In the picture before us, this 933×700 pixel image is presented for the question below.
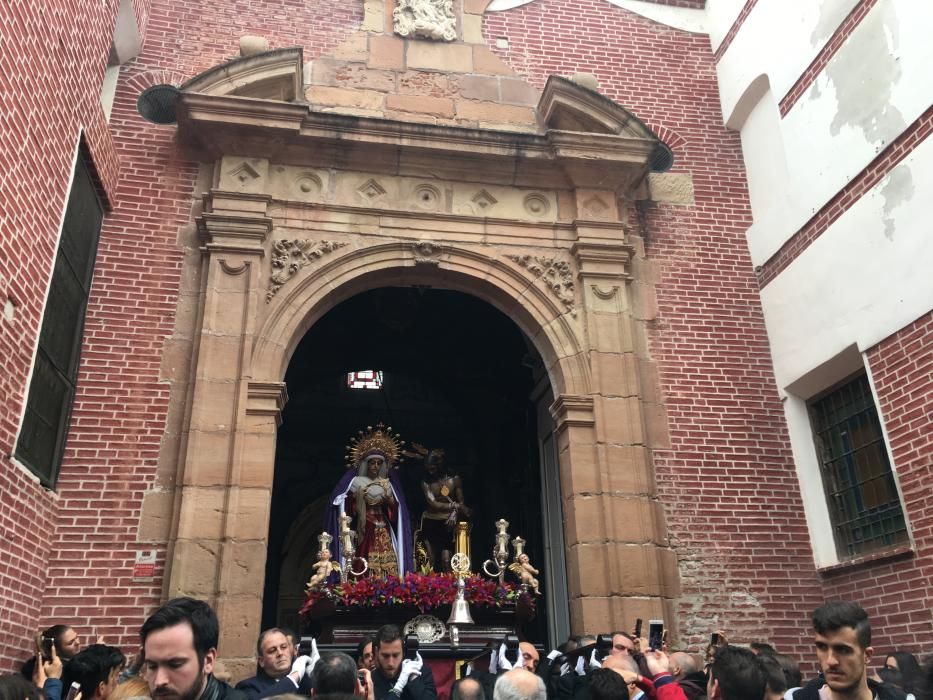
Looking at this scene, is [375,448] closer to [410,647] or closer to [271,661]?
[410,647]

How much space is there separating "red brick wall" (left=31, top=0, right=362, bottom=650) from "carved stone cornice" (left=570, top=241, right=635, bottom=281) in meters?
3.86

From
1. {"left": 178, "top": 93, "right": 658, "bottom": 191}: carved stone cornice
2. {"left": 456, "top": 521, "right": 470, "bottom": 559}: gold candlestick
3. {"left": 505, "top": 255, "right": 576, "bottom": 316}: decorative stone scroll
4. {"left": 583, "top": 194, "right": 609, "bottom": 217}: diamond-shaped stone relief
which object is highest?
{"left": 178, "top": 93, "right": 658, "bottom": 191}: carved stone cornice

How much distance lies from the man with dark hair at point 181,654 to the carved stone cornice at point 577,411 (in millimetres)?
5726

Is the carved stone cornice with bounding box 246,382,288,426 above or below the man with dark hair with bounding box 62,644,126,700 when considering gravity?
above

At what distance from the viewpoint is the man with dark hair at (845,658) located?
3188 mm

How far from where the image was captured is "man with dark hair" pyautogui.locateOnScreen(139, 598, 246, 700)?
2.65 meters

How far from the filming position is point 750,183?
392 inches

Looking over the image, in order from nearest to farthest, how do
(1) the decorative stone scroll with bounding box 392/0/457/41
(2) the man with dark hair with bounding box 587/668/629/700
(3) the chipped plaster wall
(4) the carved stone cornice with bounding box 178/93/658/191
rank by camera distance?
(2) the man with dark hair with bounding box 587/668/629/700
(3) the chipped plaster wall
(4) the carved stone cornice with bounding box 178/93/658/191
(1) the decorative stone scroll with bounding box 392/0/457/41

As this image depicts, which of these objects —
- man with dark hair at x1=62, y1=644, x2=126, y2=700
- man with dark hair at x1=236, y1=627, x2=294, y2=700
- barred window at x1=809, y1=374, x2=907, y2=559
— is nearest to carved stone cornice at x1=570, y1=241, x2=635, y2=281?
barred window at x1=809, y1=374, x2=907, y2=559

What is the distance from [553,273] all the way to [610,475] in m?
2.25

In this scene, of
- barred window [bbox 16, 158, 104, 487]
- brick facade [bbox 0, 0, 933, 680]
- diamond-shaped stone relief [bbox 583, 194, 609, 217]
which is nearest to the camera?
brick facade [bbox 0, 0, 933, 680]

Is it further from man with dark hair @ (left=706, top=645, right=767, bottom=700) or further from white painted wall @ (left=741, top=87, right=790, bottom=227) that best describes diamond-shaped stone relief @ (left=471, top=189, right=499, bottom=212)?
man with dark hair @ (left=706, top=645, right=767, bottom=700)

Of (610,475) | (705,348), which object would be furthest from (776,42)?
(610,475)

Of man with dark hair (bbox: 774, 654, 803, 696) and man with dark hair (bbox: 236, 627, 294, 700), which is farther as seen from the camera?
man with dark hair (bbox: 236, 627, 294, 700)
